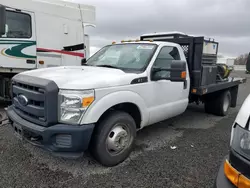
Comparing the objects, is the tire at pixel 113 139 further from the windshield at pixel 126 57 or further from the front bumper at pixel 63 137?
the windshield at pixel 126 57

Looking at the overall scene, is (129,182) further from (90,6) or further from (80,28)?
(90,6)

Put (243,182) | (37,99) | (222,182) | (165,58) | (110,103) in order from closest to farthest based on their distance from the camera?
(243,182) < (222,182) < (37,99) < (110,103) < (165,58)

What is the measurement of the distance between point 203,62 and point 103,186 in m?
3.69

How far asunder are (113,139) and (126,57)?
161 centimetres

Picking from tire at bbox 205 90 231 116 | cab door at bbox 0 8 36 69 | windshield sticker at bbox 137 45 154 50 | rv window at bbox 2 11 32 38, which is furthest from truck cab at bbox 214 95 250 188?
rv window at bbox 2 11 32 38

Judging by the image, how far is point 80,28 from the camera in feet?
24.3

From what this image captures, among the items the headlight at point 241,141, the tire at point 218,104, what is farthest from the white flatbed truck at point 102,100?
the tire at point 218,104

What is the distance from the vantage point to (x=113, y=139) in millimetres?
3129

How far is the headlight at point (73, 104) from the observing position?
268 cm

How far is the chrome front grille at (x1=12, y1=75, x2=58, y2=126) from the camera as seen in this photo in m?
2.70

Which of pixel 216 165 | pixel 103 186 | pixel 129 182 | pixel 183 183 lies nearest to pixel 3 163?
pixel 103 186

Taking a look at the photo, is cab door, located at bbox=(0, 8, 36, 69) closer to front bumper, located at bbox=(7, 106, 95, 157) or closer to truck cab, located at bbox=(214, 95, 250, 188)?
front bumper, located at bbox=(7, 106, 95, 157)

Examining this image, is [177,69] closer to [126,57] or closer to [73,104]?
[126,57]

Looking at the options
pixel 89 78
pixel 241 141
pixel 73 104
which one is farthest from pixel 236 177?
pixel 89 78
